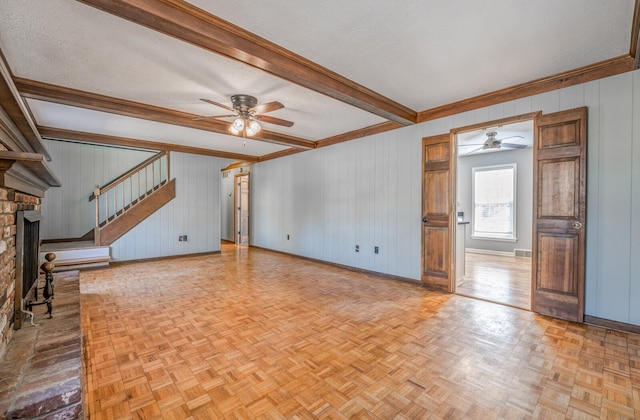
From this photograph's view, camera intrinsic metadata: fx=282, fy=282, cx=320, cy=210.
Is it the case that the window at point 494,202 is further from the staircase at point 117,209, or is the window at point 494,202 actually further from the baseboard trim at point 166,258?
the staircase at point 117,209

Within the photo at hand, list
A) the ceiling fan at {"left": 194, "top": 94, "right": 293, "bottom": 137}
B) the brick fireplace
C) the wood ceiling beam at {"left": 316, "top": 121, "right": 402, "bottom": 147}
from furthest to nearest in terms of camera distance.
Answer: the wood ceiling beam at {"left": 316, "top": 121, "right": 402, "bottom": 147}, the ceiling fan at {"left": 194, "top": 94, "right": 293, "bottom": 137}, the brick fireplace

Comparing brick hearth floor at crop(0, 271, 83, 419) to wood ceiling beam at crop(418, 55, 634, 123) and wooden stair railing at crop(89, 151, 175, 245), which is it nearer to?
wooden stair railing at crop(89, 151, 175, 245)

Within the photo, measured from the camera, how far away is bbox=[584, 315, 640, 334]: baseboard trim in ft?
7.97

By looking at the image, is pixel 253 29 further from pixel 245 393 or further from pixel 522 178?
pixel 522 178

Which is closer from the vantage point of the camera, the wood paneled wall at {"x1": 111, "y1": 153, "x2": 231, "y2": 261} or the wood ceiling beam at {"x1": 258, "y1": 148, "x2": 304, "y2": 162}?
the wood paneled wall at {"x1": 111, "y1": 153, "x2": 231, "y2": 261}

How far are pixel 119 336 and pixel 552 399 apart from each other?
3092mm

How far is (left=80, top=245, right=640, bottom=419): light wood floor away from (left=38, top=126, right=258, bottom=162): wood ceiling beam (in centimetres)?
288

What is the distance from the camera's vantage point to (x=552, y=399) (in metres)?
1.61

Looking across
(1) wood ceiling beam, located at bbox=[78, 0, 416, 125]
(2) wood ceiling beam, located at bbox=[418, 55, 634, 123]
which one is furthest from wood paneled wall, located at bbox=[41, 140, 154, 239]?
(2) wood ceiling beam, located at bbox=[418, 55, 634, 123]

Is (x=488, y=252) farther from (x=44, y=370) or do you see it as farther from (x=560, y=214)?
(x=44, y=370)

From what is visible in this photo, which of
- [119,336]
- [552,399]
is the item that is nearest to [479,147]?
[552,399]

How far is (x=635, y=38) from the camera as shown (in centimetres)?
207

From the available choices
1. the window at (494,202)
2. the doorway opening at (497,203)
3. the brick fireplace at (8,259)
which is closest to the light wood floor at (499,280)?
the doorway opening at (497,203)

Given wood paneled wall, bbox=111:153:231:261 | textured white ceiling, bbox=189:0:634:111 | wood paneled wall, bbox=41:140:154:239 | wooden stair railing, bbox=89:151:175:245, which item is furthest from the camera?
wood paneled wall, bbox=111:153:231:261
